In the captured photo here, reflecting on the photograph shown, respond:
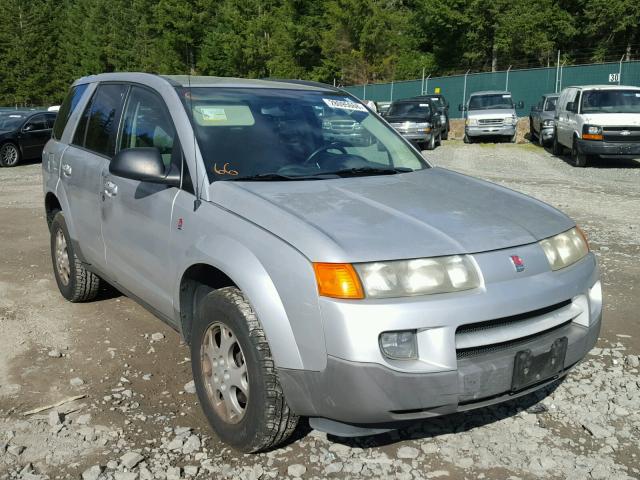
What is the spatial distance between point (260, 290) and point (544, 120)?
20551 millimetres

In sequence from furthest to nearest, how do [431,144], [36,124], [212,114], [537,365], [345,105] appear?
[431,144] < [36,124] < [345,105] < [212,114] < [537,365]

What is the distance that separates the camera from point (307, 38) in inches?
2313

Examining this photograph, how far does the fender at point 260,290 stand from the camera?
2.72 meters

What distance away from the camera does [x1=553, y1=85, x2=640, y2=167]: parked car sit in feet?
50.0

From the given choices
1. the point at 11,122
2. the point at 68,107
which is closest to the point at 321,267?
the point at 68,107

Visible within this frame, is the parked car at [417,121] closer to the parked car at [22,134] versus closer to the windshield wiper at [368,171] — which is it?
the parked car at [22,134]

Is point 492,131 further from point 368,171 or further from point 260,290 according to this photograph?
point 260,290

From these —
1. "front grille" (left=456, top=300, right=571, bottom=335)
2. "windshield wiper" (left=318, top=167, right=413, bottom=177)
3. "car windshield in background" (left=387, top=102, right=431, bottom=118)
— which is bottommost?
"front grille" (left=456, top=300, right=571, bottom=335)

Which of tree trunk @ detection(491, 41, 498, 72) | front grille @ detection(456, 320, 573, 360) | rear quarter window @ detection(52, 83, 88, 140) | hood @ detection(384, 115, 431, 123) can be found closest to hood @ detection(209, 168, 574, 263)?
front grille @ detection(456, 320, 573, 360)

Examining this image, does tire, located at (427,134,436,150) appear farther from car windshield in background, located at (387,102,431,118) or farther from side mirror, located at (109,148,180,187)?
side mirror, located at (109,148,180,187)

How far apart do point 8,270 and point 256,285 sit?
4668 millimetres

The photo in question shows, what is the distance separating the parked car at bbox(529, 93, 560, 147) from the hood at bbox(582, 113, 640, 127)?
16.4 ft

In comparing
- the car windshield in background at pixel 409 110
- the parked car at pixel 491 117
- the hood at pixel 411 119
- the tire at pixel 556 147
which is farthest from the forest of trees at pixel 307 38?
the tire at pixel 556 147

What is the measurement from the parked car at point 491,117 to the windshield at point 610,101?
6.87m
